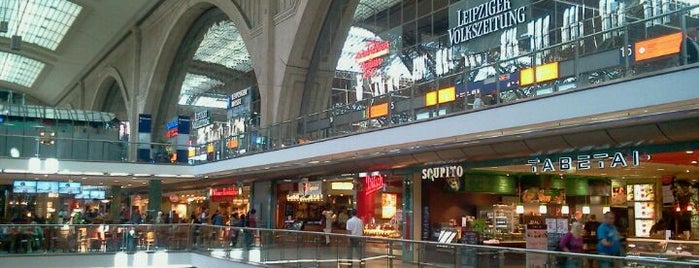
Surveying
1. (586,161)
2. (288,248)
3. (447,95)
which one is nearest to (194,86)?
(288,248)

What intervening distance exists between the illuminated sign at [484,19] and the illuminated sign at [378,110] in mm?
3731

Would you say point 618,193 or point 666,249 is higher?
point 618,193

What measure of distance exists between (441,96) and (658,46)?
6126mm

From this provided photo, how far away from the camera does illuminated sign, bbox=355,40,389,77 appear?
24781 millimetres

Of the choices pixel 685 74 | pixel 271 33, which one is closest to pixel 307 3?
pixel 271 33

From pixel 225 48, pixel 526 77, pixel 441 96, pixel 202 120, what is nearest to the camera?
pixel 526 77

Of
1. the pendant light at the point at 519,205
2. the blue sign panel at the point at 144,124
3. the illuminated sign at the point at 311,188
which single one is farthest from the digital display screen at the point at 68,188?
the pendant light at the point at 519,205

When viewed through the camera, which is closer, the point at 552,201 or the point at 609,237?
the point at 609,237

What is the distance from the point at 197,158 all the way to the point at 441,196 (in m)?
14.2

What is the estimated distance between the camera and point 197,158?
31.3m

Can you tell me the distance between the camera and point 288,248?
1703cm

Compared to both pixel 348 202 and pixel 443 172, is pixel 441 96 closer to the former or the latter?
pixel 443 172

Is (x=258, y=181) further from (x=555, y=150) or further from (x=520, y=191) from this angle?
(x=555, y=150)

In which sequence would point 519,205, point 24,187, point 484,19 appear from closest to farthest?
point 484,19 → point 519,205 → point 24,187
